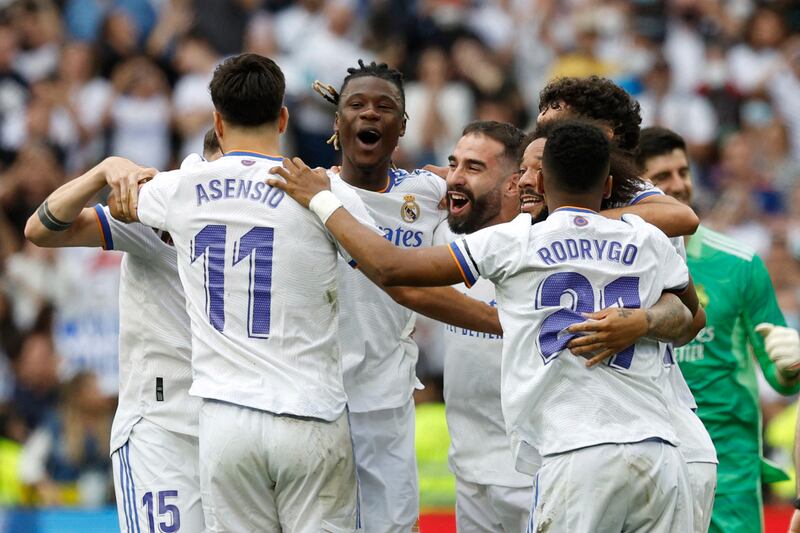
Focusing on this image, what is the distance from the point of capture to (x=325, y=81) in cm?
1407

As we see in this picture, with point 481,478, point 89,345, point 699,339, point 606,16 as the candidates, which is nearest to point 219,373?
point 481,478

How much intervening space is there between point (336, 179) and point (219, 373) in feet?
3.40

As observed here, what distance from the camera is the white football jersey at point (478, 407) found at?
22.5ft

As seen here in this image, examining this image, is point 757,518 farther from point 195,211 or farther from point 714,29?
point 714,29

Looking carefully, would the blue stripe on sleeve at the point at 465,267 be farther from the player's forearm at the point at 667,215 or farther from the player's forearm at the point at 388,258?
the player's forearm at the point at 667,215

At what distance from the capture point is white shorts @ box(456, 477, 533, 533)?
678cm

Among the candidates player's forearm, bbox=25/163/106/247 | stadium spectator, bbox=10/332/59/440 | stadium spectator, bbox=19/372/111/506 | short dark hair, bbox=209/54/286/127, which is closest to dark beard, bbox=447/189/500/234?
short dark hair, bbox=209/54/286/127

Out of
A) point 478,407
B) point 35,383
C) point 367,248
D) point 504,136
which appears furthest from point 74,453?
point 367,248

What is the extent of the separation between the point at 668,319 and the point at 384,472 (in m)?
2.18

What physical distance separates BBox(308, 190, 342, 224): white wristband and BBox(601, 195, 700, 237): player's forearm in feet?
4.05

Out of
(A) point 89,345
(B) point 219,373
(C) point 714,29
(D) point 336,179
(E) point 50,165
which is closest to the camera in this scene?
(B) point 219,373

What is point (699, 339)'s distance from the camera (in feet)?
23.9

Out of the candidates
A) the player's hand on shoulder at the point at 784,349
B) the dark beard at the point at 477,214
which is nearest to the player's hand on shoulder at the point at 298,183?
the dark beard at the point at 477,214

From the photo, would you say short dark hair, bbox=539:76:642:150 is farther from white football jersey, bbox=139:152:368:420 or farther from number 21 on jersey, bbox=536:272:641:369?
white football jersey, bbox=139:152:368:420
